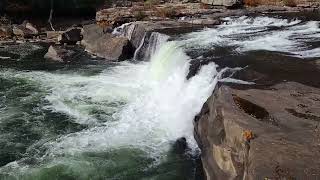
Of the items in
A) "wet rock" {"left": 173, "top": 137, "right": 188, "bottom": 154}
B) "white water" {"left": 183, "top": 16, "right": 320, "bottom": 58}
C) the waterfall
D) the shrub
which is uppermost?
the shrub

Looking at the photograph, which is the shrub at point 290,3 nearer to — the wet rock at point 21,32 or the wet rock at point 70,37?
the wet rock at point 70,37

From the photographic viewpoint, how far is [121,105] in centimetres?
1564

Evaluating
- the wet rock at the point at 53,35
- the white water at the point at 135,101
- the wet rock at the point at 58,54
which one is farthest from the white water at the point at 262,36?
the wet rock at the point at 53,35

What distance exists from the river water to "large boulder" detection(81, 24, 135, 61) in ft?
4.07


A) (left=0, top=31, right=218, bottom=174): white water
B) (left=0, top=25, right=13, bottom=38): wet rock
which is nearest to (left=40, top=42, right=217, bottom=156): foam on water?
(left=0, top=31, right=218, bottom=174): white water

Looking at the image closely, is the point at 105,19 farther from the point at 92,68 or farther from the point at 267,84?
the point at 267,84

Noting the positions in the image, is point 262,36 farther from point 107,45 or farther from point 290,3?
point 290,3

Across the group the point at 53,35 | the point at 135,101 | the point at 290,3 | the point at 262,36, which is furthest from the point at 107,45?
the point at 290,3

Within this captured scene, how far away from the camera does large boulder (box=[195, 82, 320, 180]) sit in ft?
24.6

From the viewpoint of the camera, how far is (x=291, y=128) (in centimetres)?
879

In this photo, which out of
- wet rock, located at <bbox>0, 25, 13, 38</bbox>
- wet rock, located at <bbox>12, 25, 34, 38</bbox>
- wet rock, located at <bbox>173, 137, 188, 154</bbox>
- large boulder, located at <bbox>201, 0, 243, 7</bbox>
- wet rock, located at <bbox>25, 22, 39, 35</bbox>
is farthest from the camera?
wet rock, located at <bbox>25, 22, 39, 35</bbox>

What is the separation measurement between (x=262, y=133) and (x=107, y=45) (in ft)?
49.0

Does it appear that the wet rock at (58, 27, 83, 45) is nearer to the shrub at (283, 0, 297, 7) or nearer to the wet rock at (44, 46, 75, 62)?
the wet rock at (44, 46, 75, 62)

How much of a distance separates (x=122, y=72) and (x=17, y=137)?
7.07m
